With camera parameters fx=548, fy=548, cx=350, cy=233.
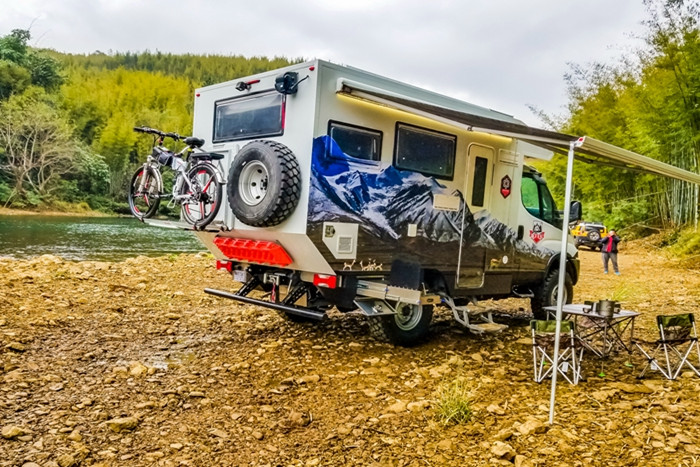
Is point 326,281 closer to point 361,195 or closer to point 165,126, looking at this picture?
point 361,195

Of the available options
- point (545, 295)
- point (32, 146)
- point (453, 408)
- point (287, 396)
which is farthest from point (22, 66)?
point (453, 408)

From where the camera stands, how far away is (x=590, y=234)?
22.2 m

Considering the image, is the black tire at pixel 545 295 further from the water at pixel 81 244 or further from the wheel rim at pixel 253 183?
the water at pixel 81 244

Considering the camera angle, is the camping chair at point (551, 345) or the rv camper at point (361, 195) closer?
the camping chair at point (551, 345)

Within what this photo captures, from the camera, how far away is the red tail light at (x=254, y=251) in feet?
17.0

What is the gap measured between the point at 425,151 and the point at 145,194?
9.98ft

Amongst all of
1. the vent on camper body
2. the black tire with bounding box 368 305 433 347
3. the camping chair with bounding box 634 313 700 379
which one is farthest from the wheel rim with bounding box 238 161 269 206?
the camping chair with bounding box 634 313 700 379

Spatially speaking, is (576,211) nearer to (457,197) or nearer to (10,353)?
(457,197)

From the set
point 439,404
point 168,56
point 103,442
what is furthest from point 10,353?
point 168,56

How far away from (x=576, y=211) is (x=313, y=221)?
→ 3479 millimetres

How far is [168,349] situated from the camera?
18.4ft

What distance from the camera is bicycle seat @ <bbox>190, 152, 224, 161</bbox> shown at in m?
5.52

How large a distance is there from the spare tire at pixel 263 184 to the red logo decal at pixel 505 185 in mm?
2875

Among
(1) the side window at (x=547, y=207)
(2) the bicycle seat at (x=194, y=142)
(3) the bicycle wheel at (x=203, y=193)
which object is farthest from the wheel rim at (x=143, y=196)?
(1) the side window at (x=547, y=207)
